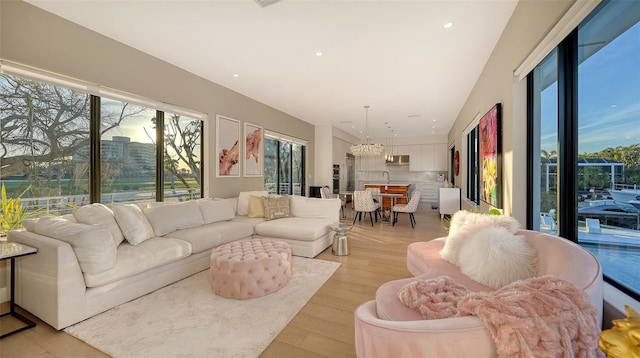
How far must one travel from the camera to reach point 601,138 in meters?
1.42

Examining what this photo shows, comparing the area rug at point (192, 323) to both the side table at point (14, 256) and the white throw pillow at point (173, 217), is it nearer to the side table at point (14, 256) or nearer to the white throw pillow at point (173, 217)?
the side table at point (14, 256)

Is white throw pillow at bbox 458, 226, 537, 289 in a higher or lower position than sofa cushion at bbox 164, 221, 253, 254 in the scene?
higher

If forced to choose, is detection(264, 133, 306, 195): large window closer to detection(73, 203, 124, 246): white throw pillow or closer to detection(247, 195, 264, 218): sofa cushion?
detection(247, 195, 264, 218): sofa cushion

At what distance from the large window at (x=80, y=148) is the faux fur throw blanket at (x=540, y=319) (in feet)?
12.8

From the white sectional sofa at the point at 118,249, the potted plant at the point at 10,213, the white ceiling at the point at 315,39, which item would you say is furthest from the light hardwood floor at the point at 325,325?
the white ceiling at the point at 315,39

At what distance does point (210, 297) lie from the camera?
2363 mm

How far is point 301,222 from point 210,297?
1.70 m

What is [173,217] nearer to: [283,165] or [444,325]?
[444,325]

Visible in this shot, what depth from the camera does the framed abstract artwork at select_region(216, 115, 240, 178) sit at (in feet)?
14.5

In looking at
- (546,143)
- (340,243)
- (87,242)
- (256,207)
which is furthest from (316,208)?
(546,143)

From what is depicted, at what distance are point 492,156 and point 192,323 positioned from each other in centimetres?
362

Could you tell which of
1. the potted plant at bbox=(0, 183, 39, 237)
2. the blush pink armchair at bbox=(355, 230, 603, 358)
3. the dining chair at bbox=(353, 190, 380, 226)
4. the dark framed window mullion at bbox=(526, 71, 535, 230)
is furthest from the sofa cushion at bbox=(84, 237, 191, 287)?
the dining chair at bbox=(353, 190, 380, 226)

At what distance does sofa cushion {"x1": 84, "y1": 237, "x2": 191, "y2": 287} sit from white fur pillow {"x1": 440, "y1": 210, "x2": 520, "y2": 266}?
268 cm

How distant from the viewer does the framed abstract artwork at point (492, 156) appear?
281cm
